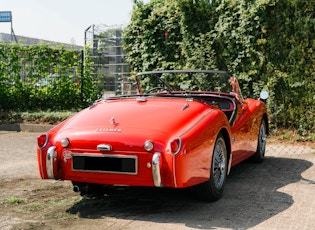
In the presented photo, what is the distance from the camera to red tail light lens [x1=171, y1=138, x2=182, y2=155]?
14.7 ft

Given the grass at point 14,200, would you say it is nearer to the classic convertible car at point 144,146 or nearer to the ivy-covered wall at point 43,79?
the classic convertible car at point 144,146

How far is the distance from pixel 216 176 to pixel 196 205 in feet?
1.39

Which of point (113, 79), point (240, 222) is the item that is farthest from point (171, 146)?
point (113, 79)

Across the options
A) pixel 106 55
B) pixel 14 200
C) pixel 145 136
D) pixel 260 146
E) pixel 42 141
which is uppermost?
pixel 106 55

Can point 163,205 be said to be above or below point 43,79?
below

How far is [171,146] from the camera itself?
4.50 m

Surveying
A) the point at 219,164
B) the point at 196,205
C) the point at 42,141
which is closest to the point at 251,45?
the point at 219,164

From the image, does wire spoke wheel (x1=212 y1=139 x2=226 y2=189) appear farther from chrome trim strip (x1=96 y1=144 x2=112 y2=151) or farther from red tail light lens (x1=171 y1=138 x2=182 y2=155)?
chrome trim strip (x1=96 y1=144 x2=112 y2=151)

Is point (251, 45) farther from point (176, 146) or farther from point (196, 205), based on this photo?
point (176, 146)

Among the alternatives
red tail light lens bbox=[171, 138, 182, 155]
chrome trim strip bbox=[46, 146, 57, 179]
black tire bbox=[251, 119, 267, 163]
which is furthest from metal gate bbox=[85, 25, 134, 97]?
red tail light lens bbox=[171, 138, 182, 155]

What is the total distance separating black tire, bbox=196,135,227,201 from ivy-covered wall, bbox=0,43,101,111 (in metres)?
9.58

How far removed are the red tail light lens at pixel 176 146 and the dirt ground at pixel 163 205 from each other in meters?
0.64

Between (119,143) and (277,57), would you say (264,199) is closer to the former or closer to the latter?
(119,143)

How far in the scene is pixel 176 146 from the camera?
177 inches
